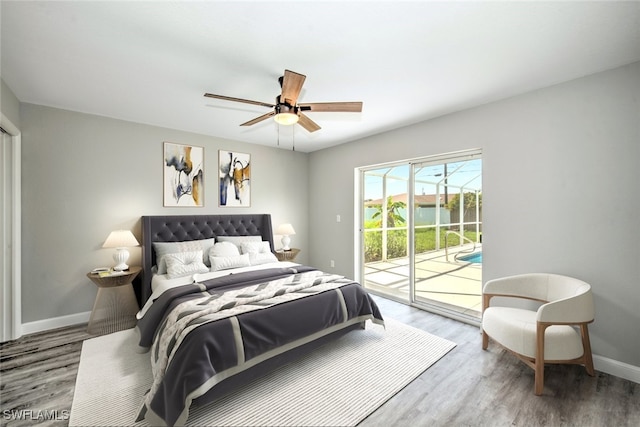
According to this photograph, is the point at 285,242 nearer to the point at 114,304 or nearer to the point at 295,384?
the point at 114,304

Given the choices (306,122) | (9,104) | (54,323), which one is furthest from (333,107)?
(54,323)

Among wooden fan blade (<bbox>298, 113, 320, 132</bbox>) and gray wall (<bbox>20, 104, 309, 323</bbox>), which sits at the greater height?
wooden fan blade (<bbox>298, 113, 320, 132</bbox>)

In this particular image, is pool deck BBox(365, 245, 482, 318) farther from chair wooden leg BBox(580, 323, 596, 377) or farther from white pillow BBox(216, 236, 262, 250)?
white pillow BBox(216, 236, 262, 250)

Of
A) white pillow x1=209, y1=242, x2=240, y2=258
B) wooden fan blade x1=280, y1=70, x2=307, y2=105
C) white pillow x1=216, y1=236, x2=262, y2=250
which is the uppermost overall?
wooden fan blade x1=280, y1=70, x2=307, y2=105

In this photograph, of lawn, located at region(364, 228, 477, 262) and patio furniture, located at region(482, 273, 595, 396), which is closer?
patio furniture, located at region(482, 273, 595, 396)

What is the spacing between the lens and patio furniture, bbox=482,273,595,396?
2.03 meters

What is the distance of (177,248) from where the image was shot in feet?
11.9

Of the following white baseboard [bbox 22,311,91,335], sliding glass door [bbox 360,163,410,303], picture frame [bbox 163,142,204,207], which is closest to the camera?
white baseboard [bbox 22,311,91,335]

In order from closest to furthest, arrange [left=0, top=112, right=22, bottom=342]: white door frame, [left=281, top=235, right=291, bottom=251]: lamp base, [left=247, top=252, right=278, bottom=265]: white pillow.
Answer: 1. [left=0, top=112, right=22, bottom=342]: white door frame
2. [left=247, top=252, right=278, bottom=265]: white pillow
3. [left=281, top=235, right=291, bottom=251]: lamp base

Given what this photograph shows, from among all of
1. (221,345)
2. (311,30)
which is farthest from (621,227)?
(221,345)

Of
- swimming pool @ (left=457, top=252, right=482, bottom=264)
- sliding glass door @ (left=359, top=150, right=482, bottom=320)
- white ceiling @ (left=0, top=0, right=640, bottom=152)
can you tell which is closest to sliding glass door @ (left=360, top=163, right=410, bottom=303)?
sliding glass door @ (left=359, top=150, right=482, bottom=320)

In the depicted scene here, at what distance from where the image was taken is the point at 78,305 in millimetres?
3307

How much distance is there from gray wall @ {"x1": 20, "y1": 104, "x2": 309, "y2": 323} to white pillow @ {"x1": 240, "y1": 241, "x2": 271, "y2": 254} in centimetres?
110

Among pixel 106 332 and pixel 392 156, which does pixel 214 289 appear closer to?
pixel 106 332
